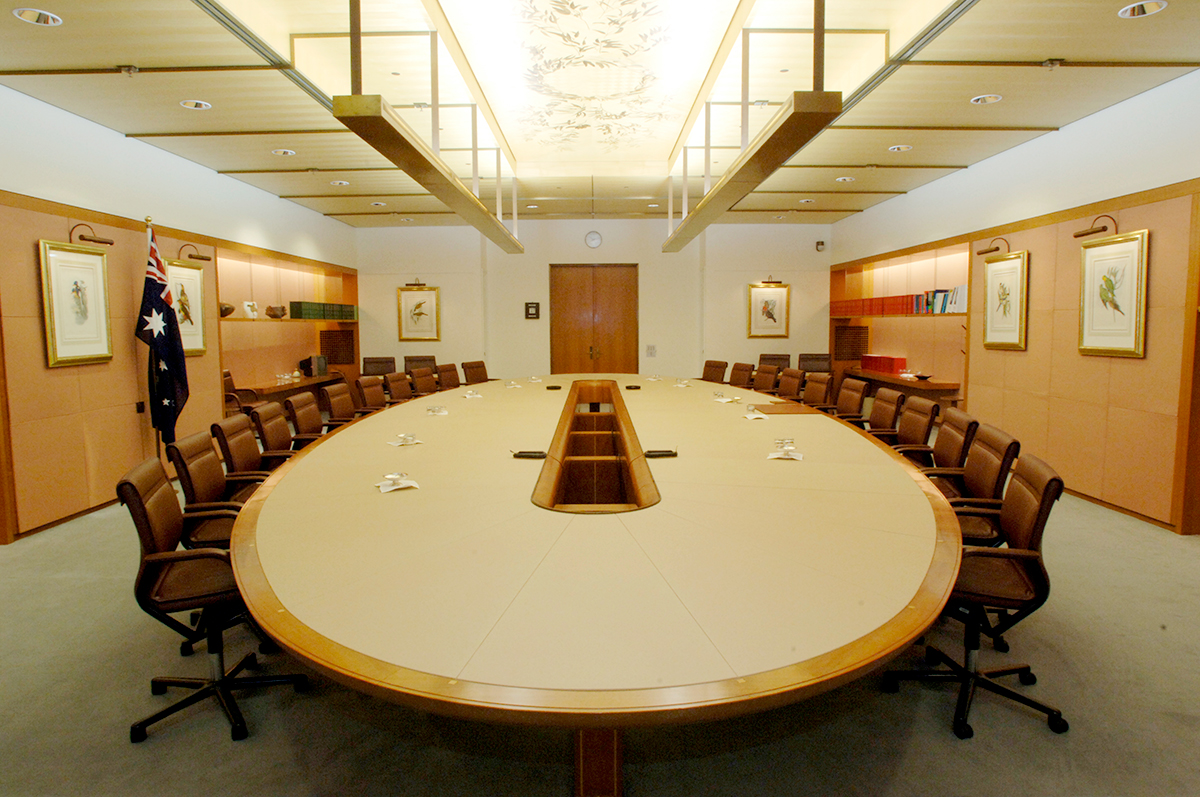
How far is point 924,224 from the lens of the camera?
713cm

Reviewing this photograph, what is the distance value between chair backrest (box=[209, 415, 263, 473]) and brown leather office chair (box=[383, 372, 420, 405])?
2.35 m

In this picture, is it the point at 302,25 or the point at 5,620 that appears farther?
the point at 302,25

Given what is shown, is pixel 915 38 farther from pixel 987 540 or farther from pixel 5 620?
pixel 5 620

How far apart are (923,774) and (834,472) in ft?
3.80

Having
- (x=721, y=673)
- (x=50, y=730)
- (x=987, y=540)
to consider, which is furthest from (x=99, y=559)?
(x=987, y=540)

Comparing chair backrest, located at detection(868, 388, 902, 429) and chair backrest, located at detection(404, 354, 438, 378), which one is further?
chair backrest, located at detection(404, 354, 438, 378)

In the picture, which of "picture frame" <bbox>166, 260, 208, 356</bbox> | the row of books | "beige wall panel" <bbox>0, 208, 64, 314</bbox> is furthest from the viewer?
the row of books

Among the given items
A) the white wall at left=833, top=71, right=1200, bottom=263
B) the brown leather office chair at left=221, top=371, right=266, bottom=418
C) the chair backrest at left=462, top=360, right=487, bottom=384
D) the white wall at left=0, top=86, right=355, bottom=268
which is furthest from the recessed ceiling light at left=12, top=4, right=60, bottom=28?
the white wall at left=833, top=71, right=1200, bottom=263

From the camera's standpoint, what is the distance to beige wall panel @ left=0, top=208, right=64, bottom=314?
12.9ft

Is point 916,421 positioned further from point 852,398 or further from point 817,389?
point 817,389

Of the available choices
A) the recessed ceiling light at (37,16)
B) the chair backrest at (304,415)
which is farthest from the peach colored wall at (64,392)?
the chair backrest at (304,415)

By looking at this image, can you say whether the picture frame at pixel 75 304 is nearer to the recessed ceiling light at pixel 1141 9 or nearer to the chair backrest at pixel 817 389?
the chair backrest at pixel 817 389

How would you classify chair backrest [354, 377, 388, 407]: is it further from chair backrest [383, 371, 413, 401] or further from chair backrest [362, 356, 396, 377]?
chair backrest [362, 356, 396, 377]

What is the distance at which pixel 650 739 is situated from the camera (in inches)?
82.3
